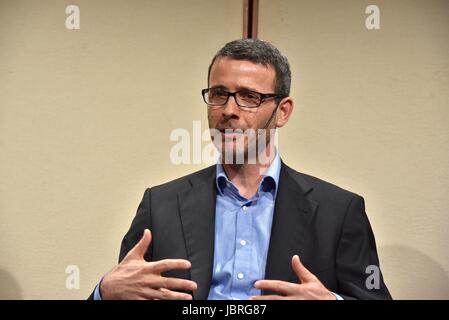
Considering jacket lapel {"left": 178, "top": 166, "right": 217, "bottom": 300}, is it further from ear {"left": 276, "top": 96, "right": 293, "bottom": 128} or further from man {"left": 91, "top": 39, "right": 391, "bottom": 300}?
ear {"left": 276, "top": 96, "right": 293, "bottom": 128}

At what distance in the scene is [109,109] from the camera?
1875mm

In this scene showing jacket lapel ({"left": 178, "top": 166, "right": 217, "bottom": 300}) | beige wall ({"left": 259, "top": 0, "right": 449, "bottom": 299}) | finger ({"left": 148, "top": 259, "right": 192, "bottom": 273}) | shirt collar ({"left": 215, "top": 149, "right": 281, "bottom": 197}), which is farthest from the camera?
beige wall ({"left": 259, "top": 0, "right": 449, "bottom": 299})

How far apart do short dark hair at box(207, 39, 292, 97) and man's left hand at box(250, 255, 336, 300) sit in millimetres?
521

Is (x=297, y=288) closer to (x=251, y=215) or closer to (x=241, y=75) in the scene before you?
(x=251, y=215)

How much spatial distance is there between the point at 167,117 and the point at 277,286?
0.89 meters

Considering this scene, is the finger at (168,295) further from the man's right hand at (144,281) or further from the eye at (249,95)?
the eye at (249,95)

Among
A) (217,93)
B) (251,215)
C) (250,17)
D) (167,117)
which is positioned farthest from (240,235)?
(250,17)

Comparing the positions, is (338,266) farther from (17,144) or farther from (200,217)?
(17,144)

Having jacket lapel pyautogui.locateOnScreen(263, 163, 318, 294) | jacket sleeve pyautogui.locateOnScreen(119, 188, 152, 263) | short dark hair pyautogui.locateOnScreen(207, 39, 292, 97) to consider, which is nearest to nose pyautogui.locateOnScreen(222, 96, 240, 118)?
short dark hair pyautogui.locateOnScreen(207, 39, 292, 97)

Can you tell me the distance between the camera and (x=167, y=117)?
6.17 ft

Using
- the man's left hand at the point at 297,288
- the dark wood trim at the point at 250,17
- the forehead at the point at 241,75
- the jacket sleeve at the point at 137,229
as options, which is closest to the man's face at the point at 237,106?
the forehead at the point at 241,75

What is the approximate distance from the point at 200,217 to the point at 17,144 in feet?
2.63

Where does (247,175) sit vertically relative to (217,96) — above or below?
below

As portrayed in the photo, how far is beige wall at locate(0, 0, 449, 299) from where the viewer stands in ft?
6.12
